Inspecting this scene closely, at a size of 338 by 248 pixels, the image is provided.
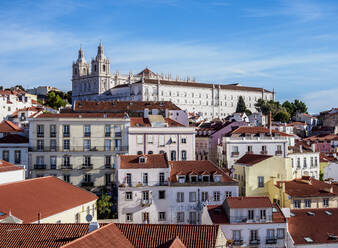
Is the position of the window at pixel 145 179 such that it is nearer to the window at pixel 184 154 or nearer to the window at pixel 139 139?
the window at pixel 139 139

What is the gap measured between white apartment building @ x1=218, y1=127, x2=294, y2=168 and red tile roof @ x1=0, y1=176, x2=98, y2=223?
77.5 feet

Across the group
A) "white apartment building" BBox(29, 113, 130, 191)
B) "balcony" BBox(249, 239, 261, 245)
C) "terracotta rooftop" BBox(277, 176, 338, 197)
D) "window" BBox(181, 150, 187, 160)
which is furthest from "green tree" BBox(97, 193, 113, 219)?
"terracotta rooftop" BBox(277, 176, 338, 197)

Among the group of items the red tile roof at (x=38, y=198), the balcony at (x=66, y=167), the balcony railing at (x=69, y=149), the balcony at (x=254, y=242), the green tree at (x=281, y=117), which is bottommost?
the balcony at (x=254, y=242)

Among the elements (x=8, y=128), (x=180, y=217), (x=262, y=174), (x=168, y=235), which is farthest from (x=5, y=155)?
(x=168, y=235)

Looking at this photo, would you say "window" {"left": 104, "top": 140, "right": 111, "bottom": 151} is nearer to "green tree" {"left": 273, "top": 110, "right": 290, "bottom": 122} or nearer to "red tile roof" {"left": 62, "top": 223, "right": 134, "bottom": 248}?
"red tile roof" {"left": 62, "top": 223, "right": 134, "bottom": 248}

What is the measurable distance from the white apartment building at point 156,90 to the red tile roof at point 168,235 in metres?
135

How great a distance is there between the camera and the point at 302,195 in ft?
131

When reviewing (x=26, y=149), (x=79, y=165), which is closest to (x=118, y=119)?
(x=79, y=165)

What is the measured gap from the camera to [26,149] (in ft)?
160

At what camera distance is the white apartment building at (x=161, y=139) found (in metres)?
51.7

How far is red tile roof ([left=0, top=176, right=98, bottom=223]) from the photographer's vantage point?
28.2 meters

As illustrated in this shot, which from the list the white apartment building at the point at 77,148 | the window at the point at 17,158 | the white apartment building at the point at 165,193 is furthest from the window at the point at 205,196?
the window at the point at 17,158

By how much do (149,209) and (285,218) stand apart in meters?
12.5

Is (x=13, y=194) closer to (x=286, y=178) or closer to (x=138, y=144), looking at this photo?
(x=138, y=144)
